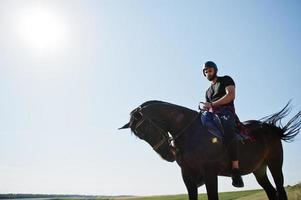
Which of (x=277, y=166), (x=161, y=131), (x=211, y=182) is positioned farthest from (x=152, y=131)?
(x=277, y=166)

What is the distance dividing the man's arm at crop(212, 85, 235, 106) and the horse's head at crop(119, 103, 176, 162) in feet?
5.42

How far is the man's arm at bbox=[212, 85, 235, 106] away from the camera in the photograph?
27.4 ft

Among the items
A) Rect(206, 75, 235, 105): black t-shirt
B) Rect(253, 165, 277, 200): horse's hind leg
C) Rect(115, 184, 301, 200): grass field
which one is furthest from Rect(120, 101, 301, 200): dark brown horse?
Rect(115, 184, 301, 200): grass field

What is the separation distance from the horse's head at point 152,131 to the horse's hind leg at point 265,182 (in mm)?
3812

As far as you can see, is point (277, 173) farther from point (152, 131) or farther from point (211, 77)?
point (152, 131)

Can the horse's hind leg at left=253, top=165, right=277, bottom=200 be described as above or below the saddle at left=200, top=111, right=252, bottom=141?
below

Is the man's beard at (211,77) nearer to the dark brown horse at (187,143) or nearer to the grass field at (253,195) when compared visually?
the dark brown horse at (187,143)

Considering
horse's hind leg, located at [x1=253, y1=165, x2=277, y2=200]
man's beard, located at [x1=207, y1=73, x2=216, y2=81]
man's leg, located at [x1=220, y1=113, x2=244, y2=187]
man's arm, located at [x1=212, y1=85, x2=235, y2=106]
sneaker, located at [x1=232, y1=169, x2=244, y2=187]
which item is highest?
man's beard, located at [x1=207, y1=73, x2=216, y2=81]

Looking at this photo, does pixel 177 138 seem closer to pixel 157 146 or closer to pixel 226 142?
pixel 157 146

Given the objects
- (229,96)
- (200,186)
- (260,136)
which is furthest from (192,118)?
(260,136)

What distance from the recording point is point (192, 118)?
8195 mm

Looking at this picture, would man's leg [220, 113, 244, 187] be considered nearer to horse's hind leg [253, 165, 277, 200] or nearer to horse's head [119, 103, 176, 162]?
horse's head [119, 103, 176, 162]

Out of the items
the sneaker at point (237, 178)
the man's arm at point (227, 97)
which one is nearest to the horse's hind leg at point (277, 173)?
the sneaker at point (237, 178)

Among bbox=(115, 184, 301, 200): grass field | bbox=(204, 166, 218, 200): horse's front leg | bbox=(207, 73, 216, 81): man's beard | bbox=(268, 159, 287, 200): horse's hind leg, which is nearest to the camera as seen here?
bbox=(204, 166, 218, 200): horse's front leg
